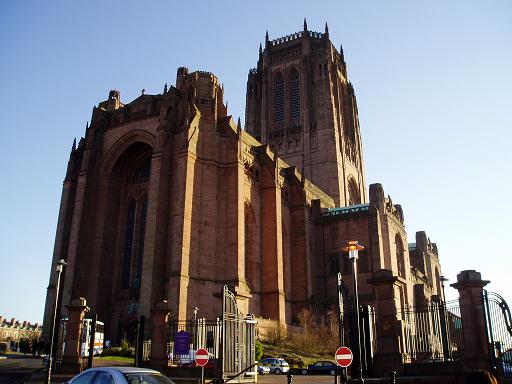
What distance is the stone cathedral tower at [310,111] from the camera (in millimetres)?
64375

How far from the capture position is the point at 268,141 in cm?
6900

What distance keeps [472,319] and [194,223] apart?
23.7 m

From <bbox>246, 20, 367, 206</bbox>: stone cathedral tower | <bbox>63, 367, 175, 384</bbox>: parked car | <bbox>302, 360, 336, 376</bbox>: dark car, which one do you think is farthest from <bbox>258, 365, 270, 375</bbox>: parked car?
<bbox>246, 20, 367, 206</bbox>: stone cathedral tower

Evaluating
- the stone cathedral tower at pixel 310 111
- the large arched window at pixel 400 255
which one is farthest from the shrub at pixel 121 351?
the stone cathedral tower at pixel 310 111

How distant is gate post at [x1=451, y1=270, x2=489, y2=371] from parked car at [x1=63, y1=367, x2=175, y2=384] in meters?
9.18

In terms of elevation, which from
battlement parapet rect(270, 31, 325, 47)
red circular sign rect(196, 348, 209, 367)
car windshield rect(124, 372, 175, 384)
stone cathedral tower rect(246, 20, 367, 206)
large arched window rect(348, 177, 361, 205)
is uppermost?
battlement parapet rect(270, 31, 325, 47)

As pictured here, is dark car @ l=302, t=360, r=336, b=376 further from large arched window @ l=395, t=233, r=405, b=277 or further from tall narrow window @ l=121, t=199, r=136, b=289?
large arched window @ l=395, t=233, r=405, b=277

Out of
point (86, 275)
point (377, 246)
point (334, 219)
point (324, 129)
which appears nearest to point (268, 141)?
point (324, 129)

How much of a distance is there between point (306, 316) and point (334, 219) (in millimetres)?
13391

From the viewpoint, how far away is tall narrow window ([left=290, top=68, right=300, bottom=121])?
69125 millimetres

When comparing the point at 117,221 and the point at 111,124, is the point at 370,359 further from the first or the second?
the point at 111,124

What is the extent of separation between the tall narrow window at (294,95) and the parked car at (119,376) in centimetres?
6197

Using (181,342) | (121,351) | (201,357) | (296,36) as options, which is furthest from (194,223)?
(296,36)

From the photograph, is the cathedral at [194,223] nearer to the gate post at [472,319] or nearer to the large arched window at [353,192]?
the gate post at [472,319]
